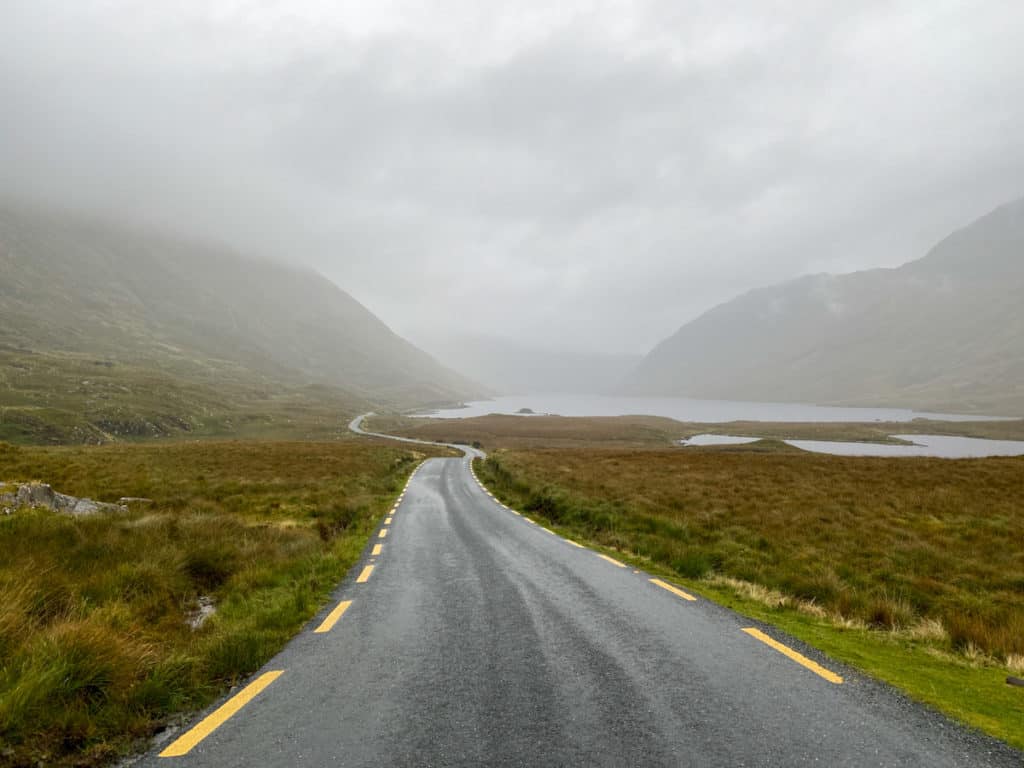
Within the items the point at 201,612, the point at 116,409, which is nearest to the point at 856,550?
the point at 201,612

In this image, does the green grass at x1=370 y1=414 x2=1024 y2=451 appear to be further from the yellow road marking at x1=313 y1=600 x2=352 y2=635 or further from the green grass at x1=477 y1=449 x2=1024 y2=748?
the yellow road marking at x1=313 y1=600 x2=352 y2=635

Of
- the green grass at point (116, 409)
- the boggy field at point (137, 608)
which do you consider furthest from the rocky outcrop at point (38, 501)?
the green grass at point (116, 409)

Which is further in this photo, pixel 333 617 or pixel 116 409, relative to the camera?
pixel 116 409

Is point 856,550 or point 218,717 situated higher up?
point 218,717

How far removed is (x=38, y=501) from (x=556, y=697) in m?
13.9

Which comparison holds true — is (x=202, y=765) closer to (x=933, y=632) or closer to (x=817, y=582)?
(x=933, y=632)

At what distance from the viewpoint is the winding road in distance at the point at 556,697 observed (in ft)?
12.6

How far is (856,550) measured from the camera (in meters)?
12.9

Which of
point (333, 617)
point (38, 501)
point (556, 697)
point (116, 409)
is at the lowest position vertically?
point (333, 617)

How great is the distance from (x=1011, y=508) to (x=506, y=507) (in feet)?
64.2

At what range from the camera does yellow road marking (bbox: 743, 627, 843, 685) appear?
5256mm

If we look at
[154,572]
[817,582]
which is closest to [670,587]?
[817,582]

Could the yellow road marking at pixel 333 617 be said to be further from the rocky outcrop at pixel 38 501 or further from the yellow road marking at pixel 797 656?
the rocky outcrop at pixel 38 501

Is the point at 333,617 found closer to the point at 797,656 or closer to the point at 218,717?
the point at 218,717
